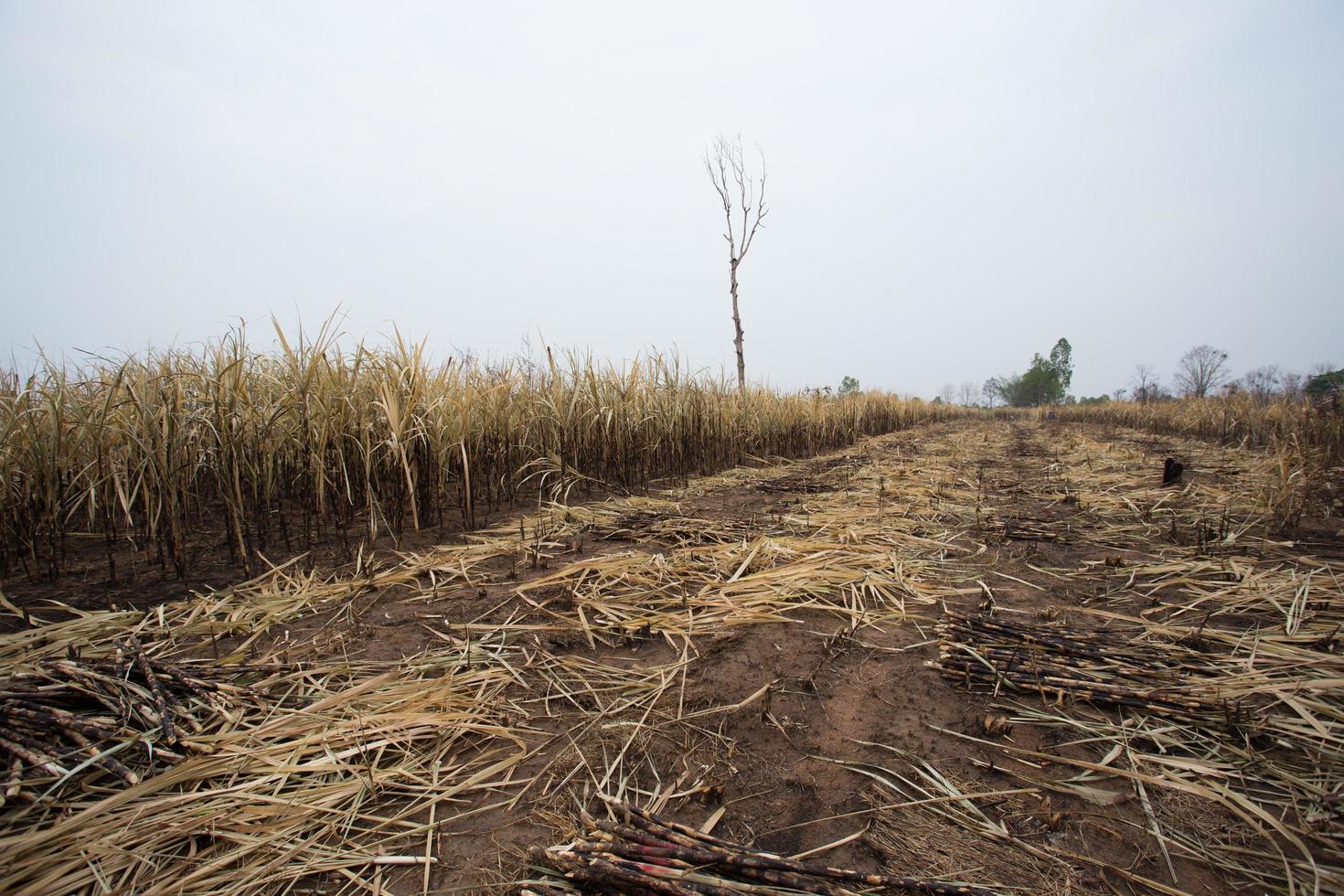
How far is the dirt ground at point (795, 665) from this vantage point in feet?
2.87

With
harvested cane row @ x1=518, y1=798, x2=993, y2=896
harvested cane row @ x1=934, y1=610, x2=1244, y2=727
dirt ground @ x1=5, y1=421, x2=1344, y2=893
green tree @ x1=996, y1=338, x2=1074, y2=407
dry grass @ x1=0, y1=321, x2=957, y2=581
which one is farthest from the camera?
green tree @ x1=996, y1=338, x2=1074, y2=407

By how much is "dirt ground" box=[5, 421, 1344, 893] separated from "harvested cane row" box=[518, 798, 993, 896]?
0.05m

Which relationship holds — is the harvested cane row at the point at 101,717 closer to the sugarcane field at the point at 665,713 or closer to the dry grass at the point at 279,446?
the sugarcane field at the point at 665,713

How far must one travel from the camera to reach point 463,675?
4.46ft

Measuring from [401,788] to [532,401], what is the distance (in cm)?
286

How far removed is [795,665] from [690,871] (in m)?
0.74

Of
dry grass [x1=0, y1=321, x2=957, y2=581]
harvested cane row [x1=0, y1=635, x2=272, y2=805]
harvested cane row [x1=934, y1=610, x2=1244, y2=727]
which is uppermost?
dry grass [x1=0, y1=321, x2=957, y2=581]

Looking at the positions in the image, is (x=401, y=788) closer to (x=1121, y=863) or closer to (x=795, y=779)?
(x=795, y=779)

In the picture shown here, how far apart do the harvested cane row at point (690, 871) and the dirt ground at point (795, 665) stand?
54 mm

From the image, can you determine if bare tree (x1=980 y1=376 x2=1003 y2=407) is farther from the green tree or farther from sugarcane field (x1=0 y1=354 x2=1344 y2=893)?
sugarcane field (x1=0 y1=354 x2=1344 y2=893)

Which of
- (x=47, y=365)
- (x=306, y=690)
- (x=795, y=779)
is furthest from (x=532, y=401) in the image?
(x=795, y=779)

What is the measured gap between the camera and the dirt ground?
34.4 inches

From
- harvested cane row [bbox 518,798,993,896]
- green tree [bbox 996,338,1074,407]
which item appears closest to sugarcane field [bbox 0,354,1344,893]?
harvested cane row [bbox 518,798,993,896]

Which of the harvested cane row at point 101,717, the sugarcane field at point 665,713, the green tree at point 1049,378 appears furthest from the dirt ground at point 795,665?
the green tree at point 1049,378
